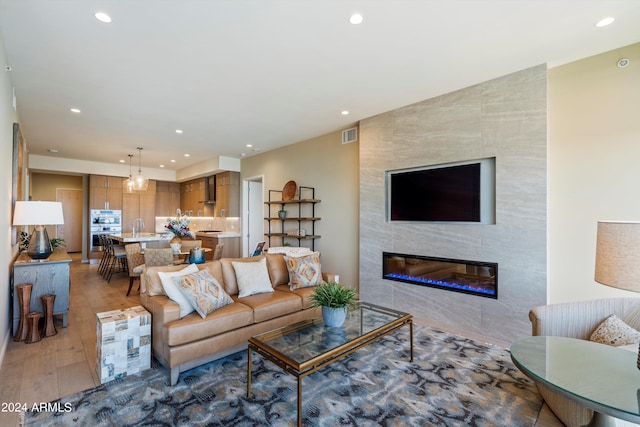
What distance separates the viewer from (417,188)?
13.2ft

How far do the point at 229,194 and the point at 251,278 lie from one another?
485cm

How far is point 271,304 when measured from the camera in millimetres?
3086

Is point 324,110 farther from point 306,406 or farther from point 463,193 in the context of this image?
Answer: point 306,406

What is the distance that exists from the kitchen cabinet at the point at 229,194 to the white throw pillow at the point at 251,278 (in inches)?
181

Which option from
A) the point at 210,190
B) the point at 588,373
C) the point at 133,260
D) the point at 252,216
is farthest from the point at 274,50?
the point at 210,190

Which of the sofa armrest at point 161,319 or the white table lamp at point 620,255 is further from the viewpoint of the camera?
the sofa armrest at point 161,319

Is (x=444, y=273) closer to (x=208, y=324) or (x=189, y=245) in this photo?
(x=208, y=324)

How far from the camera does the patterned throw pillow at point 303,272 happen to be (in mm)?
3713

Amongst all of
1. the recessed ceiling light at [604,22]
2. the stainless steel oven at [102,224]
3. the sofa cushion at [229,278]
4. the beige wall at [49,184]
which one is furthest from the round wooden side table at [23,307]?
the beige wall at [49,184]

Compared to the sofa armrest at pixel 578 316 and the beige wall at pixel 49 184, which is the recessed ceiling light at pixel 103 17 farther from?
the beige wall at pixel 49 184

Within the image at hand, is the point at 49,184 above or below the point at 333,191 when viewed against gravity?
above

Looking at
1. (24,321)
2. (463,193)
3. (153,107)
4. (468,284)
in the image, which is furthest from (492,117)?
(24,321)

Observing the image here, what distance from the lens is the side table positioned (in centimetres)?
244

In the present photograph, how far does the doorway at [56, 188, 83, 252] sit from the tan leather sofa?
374 inches
